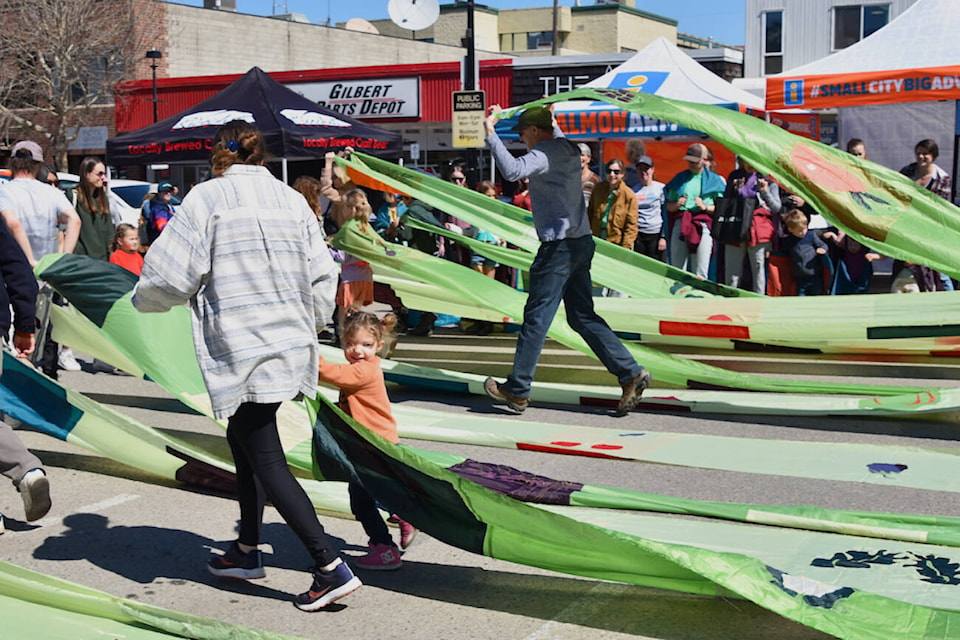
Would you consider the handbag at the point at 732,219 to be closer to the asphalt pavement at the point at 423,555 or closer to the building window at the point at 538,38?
the asphalt pavement at the point at 423,555

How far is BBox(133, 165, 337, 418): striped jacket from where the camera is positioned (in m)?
3.98

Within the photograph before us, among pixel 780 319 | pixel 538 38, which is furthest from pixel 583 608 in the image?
pixel 538 38

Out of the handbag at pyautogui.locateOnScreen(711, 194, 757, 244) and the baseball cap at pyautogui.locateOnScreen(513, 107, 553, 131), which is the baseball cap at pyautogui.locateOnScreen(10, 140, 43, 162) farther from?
the handbag at pyautogui.locateOnScreen(711, 194, 757, 244)

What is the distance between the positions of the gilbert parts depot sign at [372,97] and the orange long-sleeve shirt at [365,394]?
92.1 feet

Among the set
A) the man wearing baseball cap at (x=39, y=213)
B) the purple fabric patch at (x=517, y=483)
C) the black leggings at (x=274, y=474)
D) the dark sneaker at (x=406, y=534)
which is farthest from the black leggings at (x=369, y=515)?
the man wearing baseball cap at (x=39, y=213)

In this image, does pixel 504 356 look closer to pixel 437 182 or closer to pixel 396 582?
pixel 437 182

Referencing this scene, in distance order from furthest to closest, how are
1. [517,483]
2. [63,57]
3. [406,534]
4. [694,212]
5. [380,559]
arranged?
[63,57], [694,212], [517,483], [406,534], [380,559]

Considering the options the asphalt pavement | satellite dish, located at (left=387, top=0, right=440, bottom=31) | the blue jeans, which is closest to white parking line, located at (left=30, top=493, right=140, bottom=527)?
the asphalt pavement

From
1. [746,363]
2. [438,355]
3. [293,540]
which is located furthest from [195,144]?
[293,540]

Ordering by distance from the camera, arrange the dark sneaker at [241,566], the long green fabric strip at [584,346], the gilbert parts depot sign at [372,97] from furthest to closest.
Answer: the gilbert parts depot sign at [372,97] → the long green fabric strip at [584,346] → the dark sneaker at [241,566]

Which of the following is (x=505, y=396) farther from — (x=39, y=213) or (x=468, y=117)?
(x=468, y=117)

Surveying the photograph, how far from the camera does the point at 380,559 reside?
4465 millimetres

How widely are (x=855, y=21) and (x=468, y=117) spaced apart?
2579 cm

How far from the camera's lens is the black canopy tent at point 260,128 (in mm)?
14906
